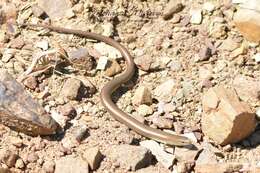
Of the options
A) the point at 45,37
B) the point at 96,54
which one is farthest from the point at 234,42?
the point at 45,37

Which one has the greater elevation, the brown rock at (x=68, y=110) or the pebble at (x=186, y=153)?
the brown rock at (x=68, y=110)

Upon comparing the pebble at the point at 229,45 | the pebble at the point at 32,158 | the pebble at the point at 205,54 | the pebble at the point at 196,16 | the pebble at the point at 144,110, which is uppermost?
the pebble at the point at 196,16

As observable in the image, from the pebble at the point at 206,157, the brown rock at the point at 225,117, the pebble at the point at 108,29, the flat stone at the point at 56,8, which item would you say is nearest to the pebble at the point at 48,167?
the pebble at the point at 206,157

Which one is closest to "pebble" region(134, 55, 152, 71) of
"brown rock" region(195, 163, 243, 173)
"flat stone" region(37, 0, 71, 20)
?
"flat stone" region(37, 0, 71, 20)

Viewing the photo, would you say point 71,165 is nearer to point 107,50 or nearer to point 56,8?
point 107,50

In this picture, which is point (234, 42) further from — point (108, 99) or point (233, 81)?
point (108, 99)

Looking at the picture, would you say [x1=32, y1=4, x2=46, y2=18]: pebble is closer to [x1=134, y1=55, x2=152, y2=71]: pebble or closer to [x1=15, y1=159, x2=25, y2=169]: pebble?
[x1=134, y1=55, x2=152, y2=71]: pebble

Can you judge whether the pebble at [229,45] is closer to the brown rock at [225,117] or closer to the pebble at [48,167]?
the brown rock at [225,117]
